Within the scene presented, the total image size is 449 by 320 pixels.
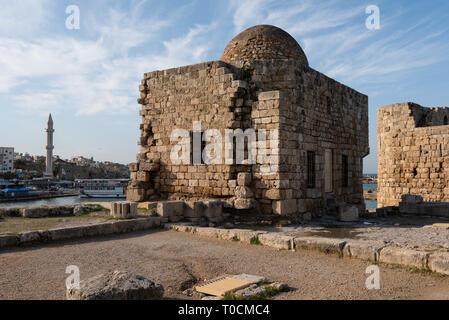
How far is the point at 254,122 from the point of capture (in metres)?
10.1

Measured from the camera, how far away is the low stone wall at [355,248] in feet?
16.3

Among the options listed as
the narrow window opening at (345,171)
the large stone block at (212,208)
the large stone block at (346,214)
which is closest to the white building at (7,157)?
the narrow window opening at (345,171)

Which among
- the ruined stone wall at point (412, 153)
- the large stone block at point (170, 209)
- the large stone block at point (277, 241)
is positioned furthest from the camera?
the ruined stone wall at point (412, 153)

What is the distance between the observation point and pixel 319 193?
11.3m

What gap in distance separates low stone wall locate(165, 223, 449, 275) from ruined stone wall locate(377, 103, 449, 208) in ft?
41.6

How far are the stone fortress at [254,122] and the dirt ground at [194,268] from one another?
10.5ft

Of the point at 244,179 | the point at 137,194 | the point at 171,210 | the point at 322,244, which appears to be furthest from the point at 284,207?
the point at 137,194

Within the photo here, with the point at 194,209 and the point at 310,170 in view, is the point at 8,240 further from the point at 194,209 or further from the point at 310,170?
the point at 310,170

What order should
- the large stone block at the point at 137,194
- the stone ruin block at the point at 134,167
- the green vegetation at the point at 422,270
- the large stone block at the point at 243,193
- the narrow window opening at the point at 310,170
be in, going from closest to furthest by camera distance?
the green vegetation at the point at 422,270 < the large stone block at the point at 243,193 < the narrow window opening at the point at 310,170 < the large stone block at the point at 137,194 < the stone ruin block at the point at 134,167

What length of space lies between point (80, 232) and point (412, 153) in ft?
52.0

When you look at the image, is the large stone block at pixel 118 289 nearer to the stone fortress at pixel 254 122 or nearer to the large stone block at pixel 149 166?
the stone fortress at pixel 254 122

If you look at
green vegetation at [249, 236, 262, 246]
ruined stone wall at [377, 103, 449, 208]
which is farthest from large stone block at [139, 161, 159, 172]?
ruined stone wall at [377, 103, 449, 208]

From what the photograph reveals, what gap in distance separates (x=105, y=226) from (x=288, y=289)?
15.9 feet

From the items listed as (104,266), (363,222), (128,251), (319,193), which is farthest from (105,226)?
(363,222)
